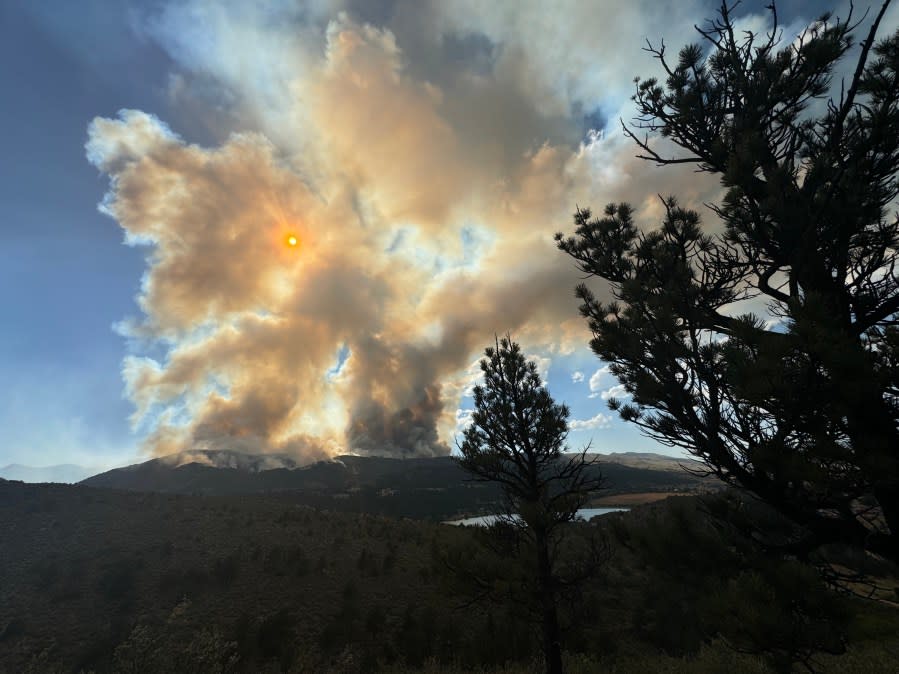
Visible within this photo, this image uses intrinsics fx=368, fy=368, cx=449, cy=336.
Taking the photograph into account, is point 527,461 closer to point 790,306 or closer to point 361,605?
point 790,306

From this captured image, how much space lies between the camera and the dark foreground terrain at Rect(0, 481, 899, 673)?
3863mm

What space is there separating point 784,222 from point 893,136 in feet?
4.36

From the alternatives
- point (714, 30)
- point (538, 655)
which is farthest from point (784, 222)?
point (538, 655)

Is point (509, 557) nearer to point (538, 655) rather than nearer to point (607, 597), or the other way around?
point (538, 655)

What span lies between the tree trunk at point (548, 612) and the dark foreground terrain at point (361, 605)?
74cm

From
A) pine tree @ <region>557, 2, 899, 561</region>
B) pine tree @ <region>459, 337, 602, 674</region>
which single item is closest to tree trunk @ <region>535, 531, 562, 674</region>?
pine tree @ <region>459, 337, 602, 674</region>

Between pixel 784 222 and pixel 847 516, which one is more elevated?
pixel 784 222

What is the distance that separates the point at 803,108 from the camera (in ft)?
15.8

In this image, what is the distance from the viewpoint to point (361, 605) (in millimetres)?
16234

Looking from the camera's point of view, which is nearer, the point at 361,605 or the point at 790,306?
the point at 790,306

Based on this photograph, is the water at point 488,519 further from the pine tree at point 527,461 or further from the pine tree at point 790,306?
the pine tree at point 790,306

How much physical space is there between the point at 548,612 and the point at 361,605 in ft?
35.7

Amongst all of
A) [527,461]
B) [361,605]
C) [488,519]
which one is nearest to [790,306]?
[527,461]

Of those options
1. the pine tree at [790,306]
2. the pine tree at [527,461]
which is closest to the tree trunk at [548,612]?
the pine tree at [527,461]
